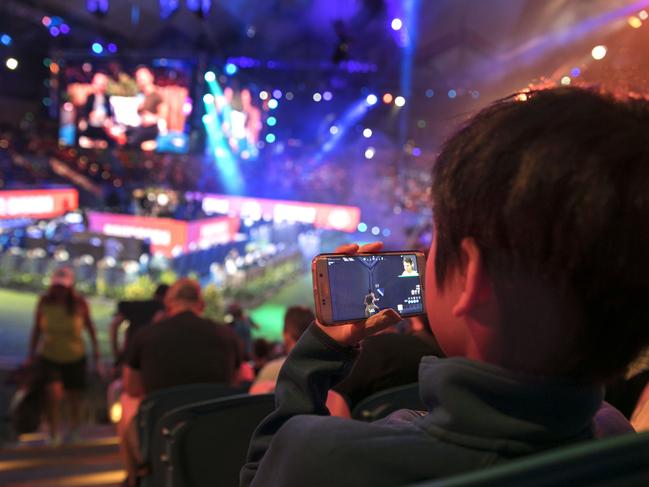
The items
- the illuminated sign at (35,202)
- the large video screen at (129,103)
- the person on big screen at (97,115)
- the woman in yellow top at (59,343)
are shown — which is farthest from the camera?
the person on big screen at (97,115)

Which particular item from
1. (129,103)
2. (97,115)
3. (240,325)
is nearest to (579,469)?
(240,325)

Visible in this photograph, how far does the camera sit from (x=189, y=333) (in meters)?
3.43

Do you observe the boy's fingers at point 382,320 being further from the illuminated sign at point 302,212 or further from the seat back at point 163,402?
the illuminated sign at point 302,212

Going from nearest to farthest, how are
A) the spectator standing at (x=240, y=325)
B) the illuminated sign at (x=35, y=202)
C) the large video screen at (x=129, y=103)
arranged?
the spectator standing at (x=240, y=325) → the illuminated sign at (x=35, y=202) → the large video screen at (x=129, y=103)

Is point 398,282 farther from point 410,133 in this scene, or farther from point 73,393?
point 410,133

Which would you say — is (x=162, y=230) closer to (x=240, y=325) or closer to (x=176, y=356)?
(x=240, y=325)

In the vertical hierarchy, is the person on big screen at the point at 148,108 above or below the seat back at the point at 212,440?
above

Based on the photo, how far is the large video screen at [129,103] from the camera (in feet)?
41.2

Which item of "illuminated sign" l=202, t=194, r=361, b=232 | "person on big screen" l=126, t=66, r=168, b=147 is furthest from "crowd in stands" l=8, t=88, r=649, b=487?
"person on big screen" l=126, t=66, r=168, b=147

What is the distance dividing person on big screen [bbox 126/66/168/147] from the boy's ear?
1255 cm

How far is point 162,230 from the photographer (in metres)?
12.0

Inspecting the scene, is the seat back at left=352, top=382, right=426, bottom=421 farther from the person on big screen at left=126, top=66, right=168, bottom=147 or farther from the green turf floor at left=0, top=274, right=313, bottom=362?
the person on big screen at left=126, top=66, right=168, bottom=147

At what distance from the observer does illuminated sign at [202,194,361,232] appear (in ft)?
34.6

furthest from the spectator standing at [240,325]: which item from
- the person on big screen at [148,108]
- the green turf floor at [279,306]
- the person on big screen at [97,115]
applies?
the person on big screen at [97,115]
